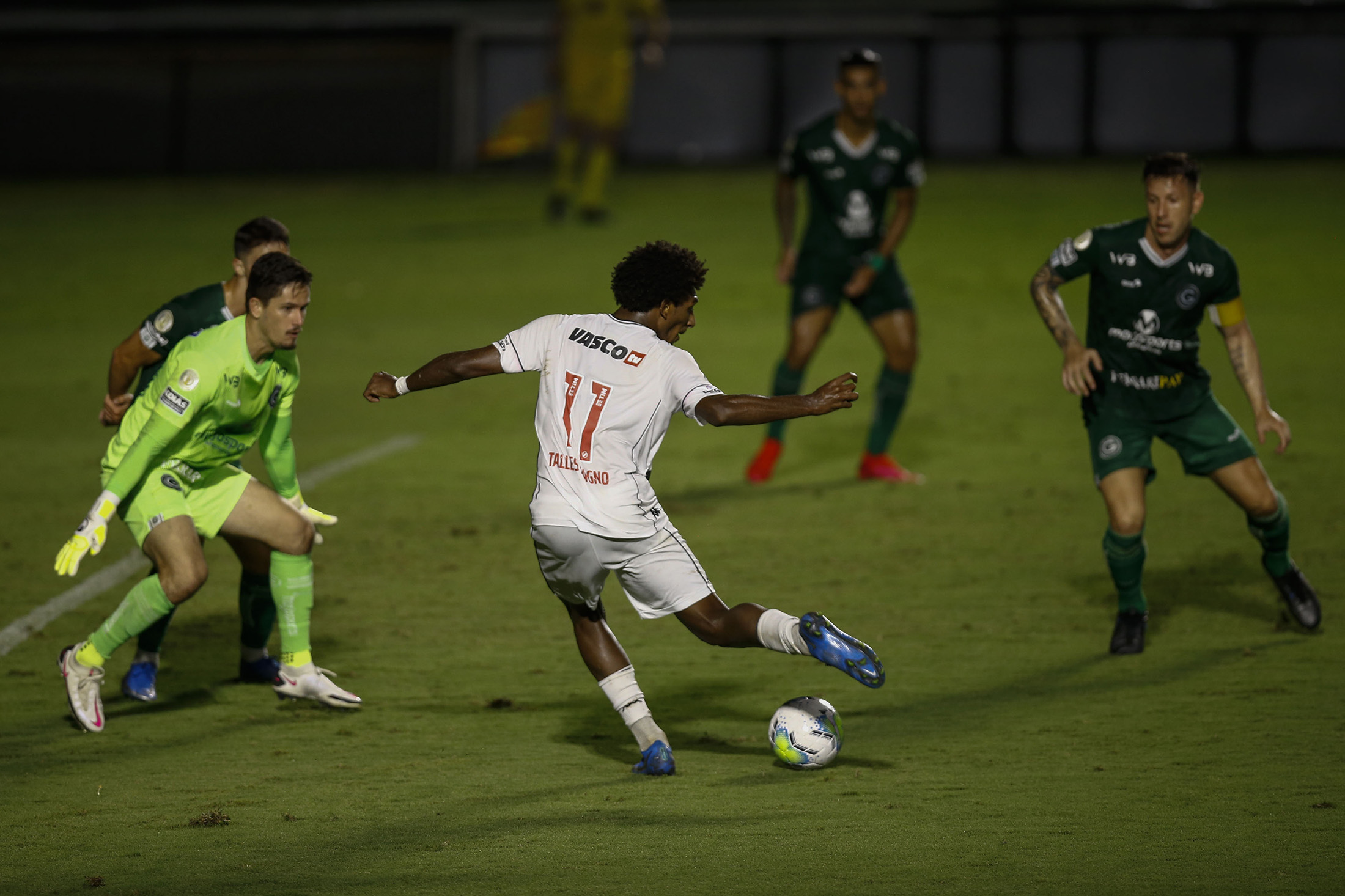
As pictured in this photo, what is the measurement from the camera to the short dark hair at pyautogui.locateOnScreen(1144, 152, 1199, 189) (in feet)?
21.0

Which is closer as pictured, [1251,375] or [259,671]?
[259,671]

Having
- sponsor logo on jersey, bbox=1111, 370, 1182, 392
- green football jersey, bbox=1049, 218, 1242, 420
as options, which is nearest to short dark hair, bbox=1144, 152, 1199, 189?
green football jersey, bbox=1049, 218, 1242, 420

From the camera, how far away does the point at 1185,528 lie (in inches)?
357

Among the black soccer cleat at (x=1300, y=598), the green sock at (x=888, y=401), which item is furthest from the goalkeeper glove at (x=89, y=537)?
the green sock at (x=888, y=401)

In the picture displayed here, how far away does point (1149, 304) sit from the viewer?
21.8ft

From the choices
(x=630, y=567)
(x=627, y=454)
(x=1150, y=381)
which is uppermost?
(x=627, y=454)

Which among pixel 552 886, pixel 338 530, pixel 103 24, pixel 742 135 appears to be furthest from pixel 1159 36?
pixel 552 886

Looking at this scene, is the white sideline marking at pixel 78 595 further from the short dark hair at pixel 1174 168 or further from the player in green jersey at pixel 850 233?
the short dark hair at pixel 1174 168

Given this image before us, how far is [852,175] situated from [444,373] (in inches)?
210

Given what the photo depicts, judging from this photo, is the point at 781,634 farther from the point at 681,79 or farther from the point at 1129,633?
the point at 681,79

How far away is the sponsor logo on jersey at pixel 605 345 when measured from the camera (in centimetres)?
508

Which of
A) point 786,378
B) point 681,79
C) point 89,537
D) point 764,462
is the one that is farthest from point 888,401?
point 681,79

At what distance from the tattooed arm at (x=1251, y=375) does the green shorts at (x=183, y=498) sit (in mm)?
3971

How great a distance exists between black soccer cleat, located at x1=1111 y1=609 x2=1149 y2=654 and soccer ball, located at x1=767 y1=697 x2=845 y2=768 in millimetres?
1916
